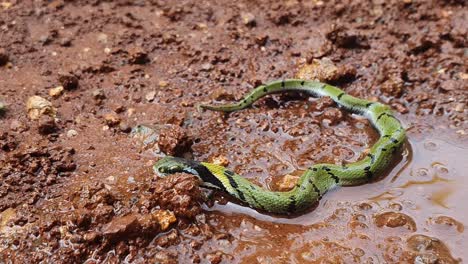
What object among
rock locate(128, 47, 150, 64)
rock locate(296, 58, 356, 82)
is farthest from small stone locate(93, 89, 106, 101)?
rock locate(296, 58, 356, 82)

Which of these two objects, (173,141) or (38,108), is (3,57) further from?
(173,141)

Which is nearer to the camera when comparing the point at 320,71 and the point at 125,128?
the point at 125,128

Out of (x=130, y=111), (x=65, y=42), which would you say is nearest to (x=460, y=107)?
(x=130, y=111)

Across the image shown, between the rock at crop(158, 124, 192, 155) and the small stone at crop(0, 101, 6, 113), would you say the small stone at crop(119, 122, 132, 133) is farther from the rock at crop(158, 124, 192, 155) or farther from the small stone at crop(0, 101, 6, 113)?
the small stone at crop(0, 101, 6, 113)

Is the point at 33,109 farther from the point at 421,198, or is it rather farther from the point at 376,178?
the point at 421,198

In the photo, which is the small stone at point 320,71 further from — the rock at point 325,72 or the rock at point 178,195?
the rock at point 178,195

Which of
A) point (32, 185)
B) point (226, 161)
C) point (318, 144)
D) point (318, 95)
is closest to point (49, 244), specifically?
point (32, 185)

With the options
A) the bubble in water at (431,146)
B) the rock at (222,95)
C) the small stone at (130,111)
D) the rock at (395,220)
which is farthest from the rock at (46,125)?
the bubble in water at (431,146)
